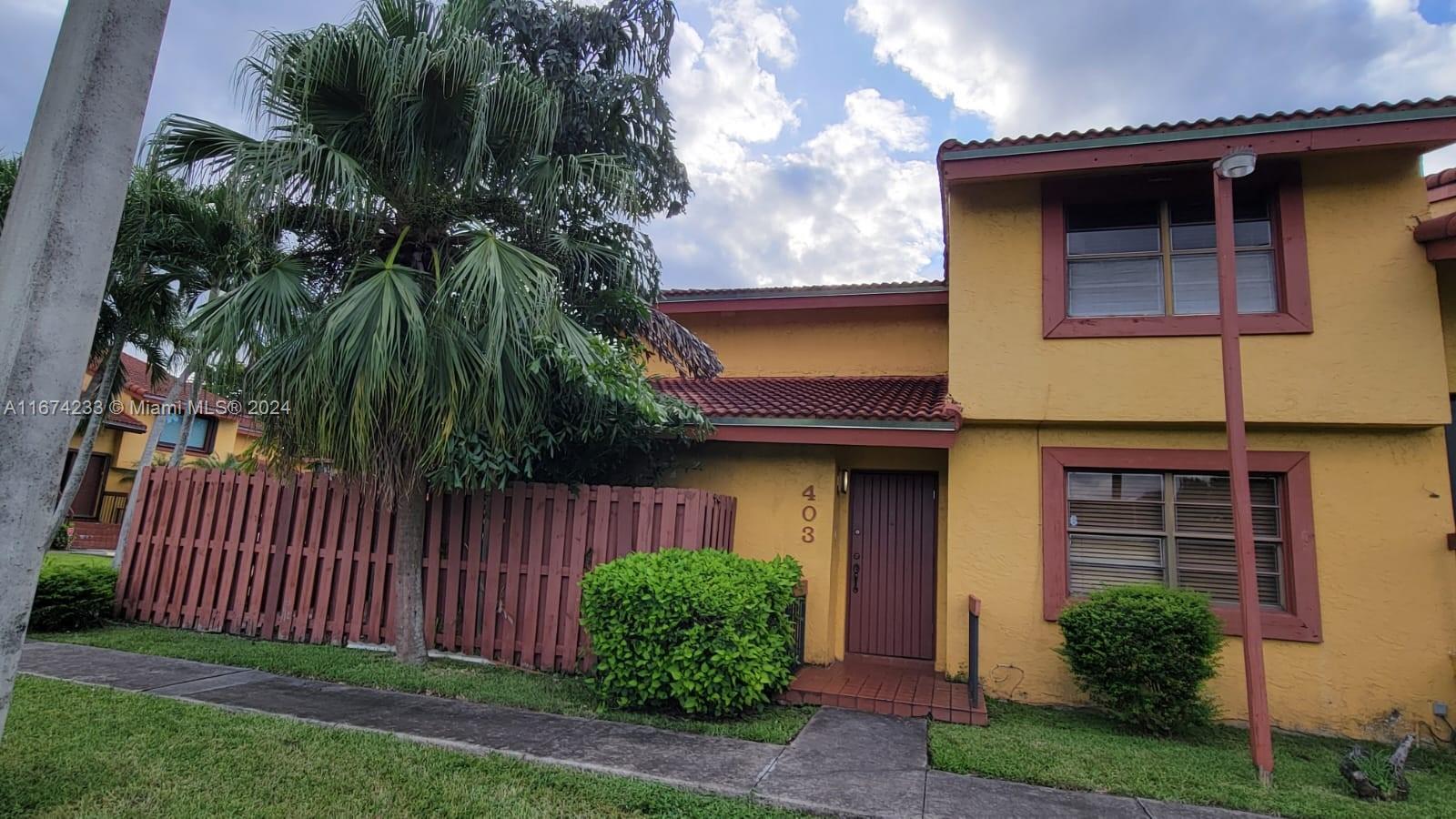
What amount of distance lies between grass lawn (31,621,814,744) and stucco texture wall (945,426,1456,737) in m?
2.39

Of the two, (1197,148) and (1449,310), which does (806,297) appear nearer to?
(1197,148)

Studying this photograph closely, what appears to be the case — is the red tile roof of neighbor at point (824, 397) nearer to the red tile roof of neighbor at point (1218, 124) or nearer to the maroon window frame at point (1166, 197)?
the maroon window frame at point (1166, 197)

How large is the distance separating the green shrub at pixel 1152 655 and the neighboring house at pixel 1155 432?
886 mm

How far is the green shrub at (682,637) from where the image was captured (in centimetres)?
550

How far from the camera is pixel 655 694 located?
5.61 meters

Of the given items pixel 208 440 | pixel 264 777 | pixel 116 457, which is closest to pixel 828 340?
pixel 264 777

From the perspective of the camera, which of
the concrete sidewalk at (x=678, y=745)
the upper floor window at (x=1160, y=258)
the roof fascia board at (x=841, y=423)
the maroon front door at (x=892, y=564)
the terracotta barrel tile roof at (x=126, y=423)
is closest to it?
the concrete sidewalk at (x=678, y=745)

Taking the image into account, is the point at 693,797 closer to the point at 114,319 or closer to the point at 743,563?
the point at 743,563

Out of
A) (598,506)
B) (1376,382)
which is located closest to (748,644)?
(598,506)

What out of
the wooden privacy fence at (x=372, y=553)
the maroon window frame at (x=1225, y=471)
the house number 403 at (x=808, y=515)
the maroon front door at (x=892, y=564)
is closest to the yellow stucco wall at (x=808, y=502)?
the house number 403 at (x=808, y=515)

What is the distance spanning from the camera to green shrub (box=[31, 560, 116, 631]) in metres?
7.68

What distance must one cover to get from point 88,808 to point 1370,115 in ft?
35.0

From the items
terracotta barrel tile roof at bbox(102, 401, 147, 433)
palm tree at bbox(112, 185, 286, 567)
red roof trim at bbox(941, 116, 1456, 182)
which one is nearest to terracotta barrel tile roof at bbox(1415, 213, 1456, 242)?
red roof trim at bbox(941, 116, 1456, 182)

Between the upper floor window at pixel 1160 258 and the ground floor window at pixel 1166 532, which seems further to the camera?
the upper floor window at pixel 1160 258
